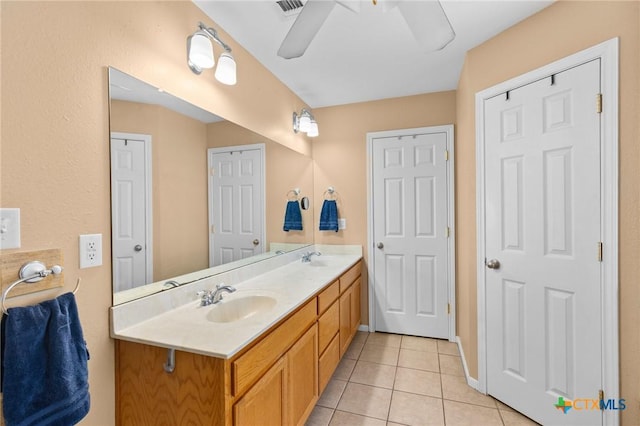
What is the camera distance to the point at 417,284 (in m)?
2.91

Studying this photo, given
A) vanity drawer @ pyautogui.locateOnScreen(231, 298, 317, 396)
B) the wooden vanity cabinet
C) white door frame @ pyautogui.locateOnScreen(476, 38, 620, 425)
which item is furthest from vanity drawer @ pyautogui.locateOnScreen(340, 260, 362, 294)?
white door frame @ pyautogui.locateOnScreen(476, 38, 620, 425)

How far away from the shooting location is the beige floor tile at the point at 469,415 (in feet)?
5.81

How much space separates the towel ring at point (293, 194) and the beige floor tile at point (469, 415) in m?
2.03

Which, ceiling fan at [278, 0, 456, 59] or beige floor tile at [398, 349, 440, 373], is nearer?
ceiling fan at [278, 0, 456, 59]

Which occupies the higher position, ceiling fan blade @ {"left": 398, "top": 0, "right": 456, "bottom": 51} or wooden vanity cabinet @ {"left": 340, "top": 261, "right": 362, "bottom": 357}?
ceiling fan blade @ {"left": 398, "top": 0, "right": 456, "bottom": 51}

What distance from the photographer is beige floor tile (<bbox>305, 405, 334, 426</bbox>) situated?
5.82 ft

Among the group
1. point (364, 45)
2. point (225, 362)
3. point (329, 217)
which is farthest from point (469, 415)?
point (364, 45)

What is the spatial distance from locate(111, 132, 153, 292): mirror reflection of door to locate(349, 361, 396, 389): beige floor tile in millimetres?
1723

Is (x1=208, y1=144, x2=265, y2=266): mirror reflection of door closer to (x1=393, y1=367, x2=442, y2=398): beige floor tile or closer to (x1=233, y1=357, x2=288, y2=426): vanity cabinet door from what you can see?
(x1=233, y1=357, x2=288, y2=426): vanity cabinet door

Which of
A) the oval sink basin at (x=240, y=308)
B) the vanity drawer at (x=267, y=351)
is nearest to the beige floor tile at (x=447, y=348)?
the vanity drawer at (x=267, y=351)

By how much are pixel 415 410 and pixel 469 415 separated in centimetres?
33

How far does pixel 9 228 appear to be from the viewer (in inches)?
34.4

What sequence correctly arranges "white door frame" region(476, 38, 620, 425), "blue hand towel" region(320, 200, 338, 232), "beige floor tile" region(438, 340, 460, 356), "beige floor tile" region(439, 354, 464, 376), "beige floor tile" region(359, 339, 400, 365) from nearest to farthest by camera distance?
"white door frame" region(476, 38, 620, 425) < "beige floor tile" region(439, 354, 464, 376) < "beige floor tile" region(359, 339, 400, 365) < "beige floor tile" region(438, 340, 460, 356) < "blue hand towel" region(320, 200, 338, 232)

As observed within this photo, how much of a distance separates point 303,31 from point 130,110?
0.86 meters
